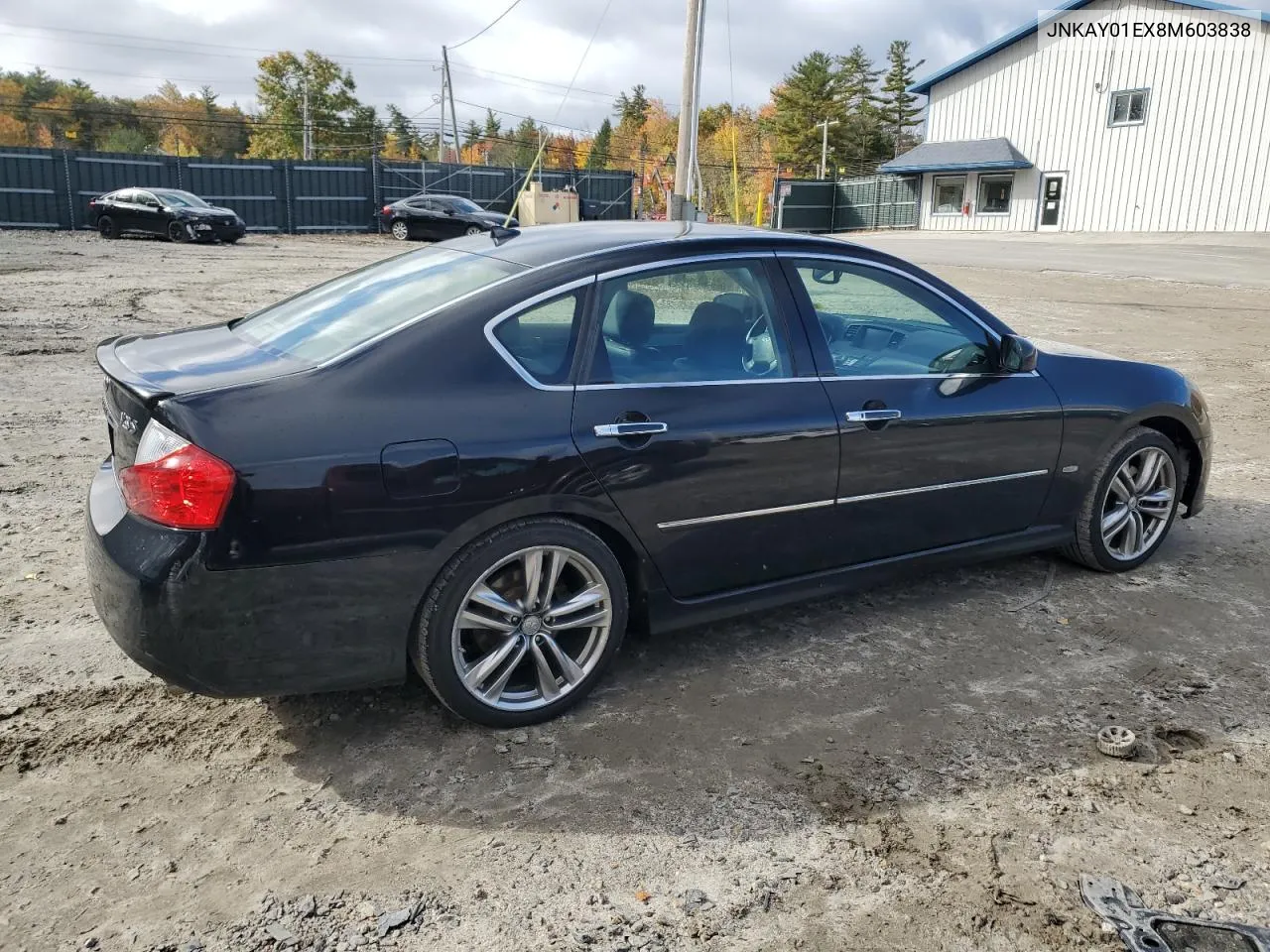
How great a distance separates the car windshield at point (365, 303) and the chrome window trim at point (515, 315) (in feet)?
0.57

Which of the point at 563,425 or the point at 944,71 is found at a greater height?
the point at 944,71

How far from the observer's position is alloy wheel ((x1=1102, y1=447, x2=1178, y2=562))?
474 centimetres

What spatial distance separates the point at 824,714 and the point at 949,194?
47381 millimetres

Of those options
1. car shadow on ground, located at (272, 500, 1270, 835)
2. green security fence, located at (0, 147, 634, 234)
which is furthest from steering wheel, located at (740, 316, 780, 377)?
green security fence, located at (0, 147, 634, 234)

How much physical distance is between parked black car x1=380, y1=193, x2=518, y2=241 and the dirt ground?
26.3 metres

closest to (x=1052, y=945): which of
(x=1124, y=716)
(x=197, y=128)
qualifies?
(x=1124, y=716)

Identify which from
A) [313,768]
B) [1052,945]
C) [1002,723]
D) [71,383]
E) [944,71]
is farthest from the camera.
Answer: [944,71]

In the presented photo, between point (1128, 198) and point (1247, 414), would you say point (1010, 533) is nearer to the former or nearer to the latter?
point (1247, 414)

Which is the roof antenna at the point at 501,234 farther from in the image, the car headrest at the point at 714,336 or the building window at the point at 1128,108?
the building window at the point at 1128,108

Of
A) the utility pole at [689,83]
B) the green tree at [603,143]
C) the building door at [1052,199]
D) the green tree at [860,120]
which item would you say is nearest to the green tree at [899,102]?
the green tree at [860,120]

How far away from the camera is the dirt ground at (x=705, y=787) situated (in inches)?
98.3

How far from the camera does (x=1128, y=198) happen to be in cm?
4003

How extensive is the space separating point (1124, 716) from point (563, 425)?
7.15ft

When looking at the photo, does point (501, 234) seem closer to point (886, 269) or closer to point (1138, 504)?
point (886, 269)
